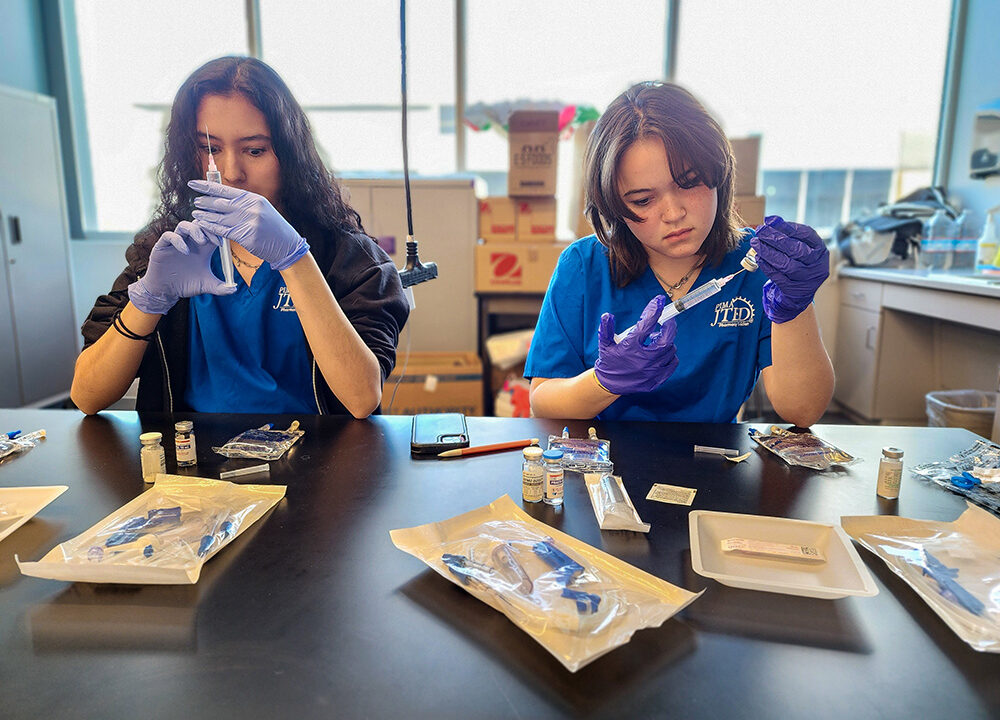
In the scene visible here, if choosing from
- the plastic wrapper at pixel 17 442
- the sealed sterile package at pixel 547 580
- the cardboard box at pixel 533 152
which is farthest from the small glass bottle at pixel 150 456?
the cardboard box at pixel 533 152

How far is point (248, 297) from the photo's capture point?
1.22 m

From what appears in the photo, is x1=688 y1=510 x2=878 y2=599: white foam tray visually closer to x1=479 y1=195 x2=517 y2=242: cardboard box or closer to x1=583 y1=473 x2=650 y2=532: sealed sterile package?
x1=583 y1=473 x2=650 y2=532: sealed sterile package

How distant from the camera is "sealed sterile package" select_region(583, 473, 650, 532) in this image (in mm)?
659

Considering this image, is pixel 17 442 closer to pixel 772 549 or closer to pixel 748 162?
pixel 772 549

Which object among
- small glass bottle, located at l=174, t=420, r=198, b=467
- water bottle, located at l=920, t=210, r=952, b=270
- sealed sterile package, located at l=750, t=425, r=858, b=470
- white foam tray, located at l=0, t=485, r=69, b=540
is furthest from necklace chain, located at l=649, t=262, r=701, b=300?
water bottle, located at l=920, t=210, r=952, b=270

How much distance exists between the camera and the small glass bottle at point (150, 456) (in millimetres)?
784

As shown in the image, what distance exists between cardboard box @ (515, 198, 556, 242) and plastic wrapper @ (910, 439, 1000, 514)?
7.73 feet

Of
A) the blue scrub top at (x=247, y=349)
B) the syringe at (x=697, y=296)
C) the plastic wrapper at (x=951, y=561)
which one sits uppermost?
the syringe at (x=697, y=296)

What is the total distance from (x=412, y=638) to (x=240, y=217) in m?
0.73

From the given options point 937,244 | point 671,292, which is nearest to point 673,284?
point 671,292

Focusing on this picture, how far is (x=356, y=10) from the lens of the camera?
3.49 meters

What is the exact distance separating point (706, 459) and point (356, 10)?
355 cm

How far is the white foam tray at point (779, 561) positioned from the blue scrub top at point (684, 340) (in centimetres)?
52

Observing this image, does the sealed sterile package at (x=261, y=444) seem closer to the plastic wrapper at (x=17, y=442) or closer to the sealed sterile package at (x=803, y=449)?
the plastic wrapper at (x=17, y=442)
